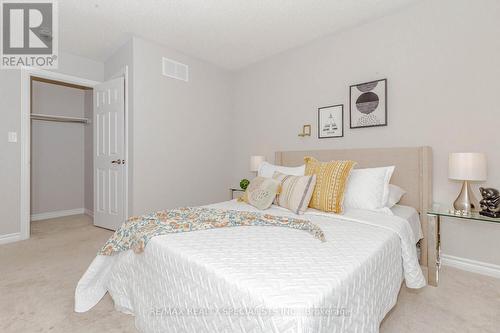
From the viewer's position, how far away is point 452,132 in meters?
2.23

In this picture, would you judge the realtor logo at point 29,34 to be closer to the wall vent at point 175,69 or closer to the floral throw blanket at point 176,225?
the wall vent at point 175,69

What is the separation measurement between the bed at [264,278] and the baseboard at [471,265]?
940 millimetres

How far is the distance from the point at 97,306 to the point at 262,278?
4.55 feet

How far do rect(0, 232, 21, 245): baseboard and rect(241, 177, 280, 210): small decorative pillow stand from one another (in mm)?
2948

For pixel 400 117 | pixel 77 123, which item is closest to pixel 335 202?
pixel 400 117

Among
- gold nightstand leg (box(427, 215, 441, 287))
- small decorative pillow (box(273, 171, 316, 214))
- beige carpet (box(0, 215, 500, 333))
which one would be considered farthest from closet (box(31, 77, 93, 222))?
gold nightstand leg (box(427, 215, 441, 287))

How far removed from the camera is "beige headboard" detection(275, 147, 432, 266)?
2246 millimetres

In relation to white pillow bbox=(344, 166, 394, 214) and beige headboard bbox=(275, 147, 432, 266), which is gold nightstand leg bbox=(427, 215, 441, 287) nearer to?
beige headboard bbox=(275, 147, 432, 266)

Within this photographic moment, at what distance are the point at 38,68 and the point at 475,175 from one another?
4752mm

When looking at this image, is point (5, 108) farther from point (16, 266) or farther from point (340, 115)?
point (340, 115)

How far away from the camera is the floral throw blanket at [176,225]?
56.2 inches

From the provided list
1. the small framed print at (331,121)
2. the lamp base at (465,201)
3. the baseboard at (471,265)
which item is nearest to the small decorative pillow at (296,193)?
the small framed print at (331,121)

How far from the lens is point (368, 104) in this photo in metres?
2.68

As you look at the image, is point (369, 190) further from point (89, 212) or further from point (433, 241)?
point (89, 212)
